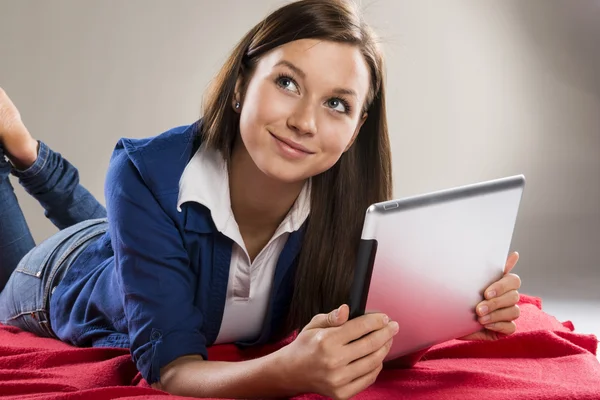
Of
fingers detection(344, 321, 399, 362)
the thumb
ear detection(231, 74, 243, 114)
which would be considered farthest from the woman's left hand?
ear detection(231, 74, 243, 114)

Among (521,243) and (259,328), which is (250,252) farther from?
(521,243)

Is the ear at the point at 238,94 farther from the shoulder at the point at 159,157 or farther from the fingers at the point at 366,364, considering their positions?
the fingers at the point at 366,364

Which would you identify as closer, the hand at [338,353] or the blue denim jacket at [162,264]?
the hand at [338,353]

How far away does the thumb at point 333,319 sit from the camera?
5.01 ft

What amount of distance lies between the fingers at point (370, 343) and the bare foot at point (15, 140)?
1512 mm

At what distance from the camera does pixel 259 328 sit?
7.00 ft

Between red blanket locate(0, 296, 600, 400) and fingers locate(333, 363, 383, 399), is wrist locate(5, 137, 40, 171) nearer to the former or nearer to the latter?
red blanket locate(0, 296, 600, 400)


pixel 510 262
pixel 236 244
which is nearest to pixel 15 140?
pixel 236 244

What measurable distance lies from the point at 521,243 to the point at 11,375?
8.43 feet

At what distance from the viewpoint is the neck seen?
195cm

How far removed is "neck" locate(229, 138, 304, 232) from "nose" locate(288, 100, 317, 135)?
0.20 metres

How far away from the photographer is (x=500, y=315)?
188cm

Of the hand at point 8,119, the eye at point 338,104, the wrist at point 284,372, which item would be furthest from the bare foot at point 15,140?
the wrist at point 284,372

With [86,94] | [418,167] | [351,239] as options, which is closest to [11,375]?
[351,239]
